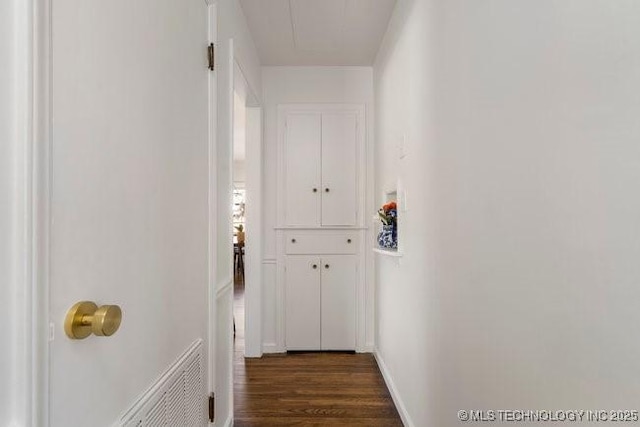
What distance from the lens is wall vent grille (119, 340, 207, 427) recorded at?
1.00 metres

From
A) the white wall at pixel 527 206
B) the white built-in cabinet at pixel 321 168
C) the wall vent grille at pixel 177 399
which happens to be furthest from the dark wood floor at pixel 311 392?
the white built-in cabinet at pixel 321 168

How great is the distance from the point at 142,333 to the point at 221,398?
110 centimetres

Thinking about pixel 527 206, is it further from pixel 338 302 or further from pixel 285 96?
pixel 285 96

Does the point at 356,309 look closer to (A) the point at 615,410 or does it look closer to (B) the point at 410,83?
(B) the point at 410,83

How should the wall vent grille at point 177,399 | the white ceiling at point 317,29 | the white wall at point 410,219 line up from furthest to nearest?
the white ceiling at point 317,29, the white wall at point 410,219, the wall vent grille at point 177,399

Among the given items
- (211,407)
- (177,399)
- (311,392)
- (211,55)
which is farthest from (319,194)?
(177,399)

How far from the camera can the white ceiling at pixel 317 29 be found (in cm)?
241

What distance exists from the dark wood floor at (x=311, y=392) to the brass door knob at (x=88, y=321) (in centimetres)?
178

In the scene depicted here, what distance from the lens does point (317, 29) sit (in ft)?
8.89

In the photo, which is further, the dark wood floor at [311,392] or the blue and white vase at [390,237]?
the blue and white vase at [390,237]

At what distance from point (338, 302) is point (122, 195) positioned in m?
2.72

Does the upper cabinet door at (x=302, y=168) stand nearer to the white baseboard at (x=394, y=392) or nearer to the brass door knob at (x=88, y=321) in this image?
the white baseboard at (x=394, y=392)

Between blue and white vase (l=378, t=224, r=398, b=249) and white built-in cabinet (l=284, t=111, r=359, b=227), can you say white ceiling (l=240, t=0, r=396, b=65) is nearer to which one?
white built-in cabinet (l=284, t=111, r=359, b=227)

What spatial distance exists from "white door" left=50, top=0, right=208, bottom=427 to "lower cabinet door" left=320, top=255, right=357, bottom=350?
6.61 feet
